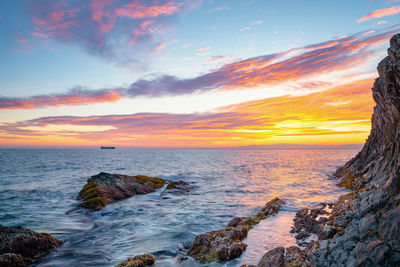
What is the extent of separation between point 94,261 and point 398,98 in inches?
689

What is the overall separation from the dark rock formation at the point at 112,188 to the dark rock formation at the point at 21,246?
1014 cm

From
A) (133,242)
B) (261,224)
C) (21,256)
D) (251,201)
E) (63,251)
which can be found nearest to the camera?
(21,256)

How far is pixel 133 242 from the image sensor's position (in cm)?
1437

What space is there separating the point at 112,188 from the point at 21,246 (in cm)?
1677

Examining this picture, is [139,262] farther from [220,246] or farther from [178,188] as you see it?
[178,188]

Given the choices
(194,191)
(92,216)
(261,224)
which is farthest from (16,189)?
(261,224)

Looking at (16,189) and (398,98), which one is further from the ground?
(398,98)


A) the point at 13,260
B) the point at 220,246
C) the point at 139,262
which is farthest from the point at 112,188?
the point at 220,246

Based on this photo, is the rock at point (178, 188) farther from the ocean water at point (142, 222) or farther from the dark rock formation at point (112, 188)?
the ocean water at point (142, 222)

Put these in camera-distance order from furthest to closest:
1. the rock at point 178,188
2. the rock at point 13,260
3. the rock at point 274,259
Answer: the rock at point 178,188
the rock at point 13,260
the rock at point 274,259

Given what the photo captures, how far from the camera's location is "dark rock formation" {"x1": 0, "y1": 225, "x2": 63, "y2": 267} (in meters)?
10.3

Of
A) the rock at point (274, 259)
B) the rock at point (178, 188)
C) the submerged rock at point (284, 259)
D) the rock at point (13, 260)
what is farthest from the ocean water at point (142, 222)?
the rock at point (178, 188)

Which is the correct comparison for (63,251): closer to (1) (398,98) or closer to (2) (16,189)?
(1) (398,98)

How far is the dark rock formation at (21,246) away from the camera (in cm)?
1026
